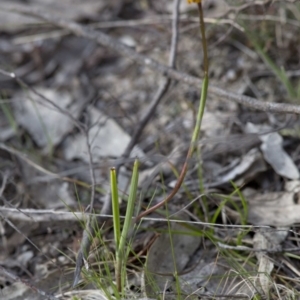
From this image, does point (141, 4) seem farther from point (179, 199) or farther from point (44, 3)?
point (179, 199)

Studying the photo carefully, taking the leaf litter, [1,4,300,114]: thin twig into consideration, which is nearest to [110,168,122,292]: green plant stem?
the leaf litter

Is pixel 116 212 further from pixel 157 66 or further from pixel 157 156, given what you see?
pixel 157 66

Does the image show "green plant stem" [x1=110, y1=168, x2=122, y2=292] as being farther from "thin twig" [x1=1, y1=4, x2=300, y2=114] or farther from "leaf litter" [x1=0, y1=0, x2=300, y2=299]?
"thin twig" [x1=1, y1=4, x2=300, y2=114]

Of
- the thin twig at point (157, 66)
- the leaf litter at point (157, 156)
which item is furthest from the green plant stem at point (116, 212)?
the thin twig at point (157, 66)

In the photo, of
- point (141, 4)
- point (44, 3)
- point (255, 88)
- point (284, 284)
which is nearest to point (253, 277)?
point (284, 284)

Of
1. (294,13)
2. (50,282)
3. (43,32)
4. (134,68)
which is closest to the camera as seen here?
(50,282)

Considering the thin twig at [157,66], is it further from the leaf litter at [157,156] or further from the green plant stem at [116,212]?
the green plant stem at [116,212]

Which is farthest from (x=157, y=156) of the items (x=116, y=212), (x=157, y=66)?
(x=116, y=212)

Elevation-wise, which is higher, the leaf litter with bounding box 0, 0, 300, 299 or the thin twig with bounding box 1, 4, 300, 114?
the thin twig with bounding box 1, 4, 300, 114
